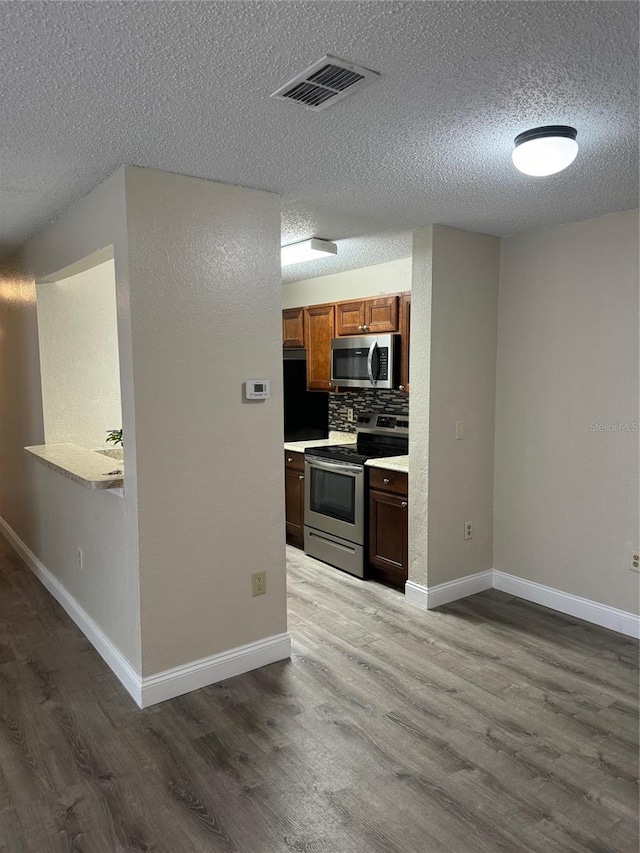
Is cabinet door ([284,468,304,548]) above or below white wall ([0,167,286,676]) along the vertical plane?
below

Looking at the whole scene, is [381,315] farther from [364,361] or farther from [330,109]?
[330,109]

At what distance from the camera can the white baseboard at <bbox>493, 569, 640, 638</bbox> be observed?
335 cm

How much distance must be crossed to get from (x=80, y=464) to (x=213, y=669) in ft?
4.19

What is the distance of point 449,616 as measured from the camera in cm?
362

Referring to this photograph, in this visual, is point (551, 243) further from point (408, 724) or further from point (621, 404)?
point (408, 724)

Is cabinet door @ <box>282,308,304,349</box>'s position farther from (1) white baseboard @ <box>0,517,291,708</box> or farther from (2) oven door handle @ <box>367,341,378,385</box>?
(1) white baseboard @ <box>0,517,291,708</box>

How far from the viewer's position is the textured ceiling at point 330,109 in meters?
1.44

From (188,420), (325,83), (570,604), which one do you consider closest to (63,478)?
(188,420)

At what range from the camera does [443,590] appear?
3.79 metres

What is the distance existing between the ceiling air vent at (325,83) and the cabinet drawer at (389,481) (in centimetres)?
246

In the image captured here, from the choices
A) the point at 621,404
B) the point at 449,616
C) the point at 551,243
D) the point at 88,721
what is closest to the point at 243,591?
the point at 88,721

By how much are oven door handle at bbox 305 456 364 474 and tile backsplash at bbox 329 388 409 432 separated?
678 mm

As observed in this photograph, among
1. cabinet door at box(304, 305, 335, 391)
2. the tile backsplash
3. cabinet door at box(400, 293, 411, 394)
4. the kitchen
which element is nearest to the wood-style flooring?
the kitchen

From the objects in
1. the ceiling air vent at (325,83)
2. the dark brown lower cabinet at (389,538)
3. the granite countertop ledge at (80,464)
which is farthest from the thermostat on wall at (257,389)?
the dark brown lower cabinet at (389,538)
